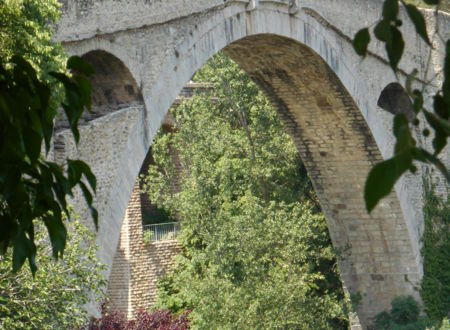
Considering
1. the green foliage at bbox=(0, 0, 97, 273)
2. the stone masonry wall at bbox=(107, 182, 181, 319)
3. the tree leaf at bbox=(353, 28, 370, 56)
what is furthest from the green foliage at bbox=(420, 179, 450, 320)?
the tree leaf at bbox=(353, 28, 370, 56)

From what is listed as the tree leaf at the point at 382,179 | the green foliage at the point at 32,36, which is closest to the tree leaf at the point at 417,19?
the tree leaf at the point at 382,179

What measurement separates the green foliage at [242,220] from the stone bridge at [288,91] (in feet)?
2.71

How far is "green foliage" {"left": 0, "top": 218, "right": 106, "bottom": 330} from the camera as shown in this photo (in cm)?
748

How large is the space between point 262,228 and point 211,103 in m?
4.11

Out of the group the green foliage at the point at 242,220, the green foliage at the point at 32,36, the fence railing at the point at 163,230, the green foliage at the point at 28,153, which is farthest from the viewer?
the fence railing at the point at 163,230

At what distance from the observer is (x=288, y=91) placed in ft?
50.0

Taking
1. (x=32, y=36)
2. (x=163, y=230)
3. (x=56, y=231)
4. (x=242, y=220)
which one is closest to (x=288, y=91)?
(x=242, y=220)

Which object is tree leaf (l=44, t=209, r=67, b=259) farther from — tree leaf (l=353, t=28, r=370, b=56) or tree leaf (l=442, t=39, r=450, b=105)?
tree leaf (l=442, t=39, r=450, b=105)

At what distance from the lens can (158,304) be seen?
18719 millimetres

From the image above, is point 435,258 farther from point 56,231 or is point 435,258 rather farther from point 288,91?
point 56,231

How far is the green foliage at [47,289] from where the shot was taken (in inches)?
294

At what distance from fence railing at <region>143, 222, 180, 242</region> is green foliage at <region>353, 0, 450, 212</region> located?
1736cm

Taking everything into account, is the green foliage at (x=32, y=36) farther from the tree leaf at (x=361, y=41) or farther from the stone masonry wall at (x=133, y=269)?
the stone masonry wall at (x=133, y=269)

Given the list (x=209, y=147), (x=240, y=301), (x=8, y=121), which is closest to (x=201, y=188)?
(x=209, y=147)
